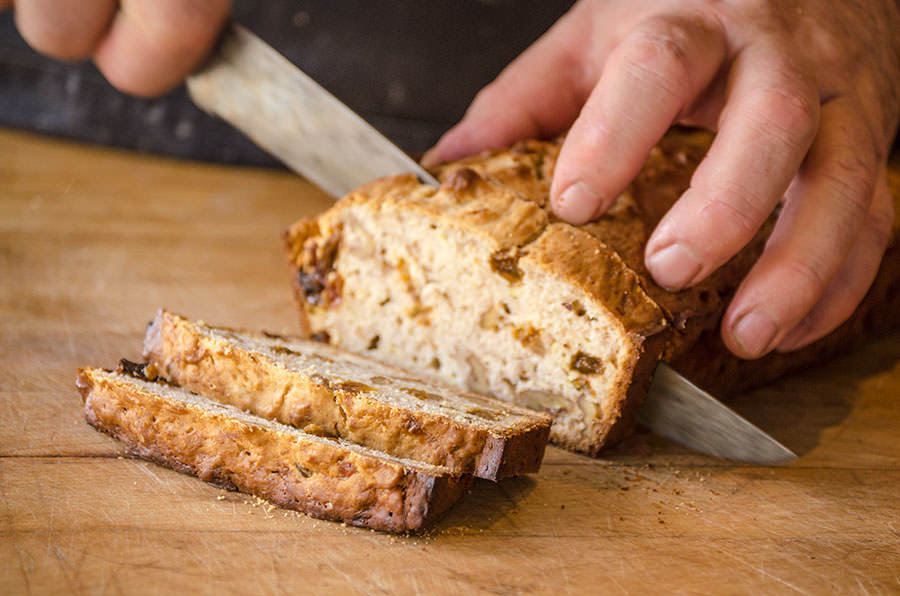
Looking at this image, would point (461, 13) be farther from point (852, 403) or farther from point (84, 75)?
point (852, 403)

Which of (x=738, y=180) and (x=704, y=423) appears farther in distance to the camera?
(x=704, y=423)

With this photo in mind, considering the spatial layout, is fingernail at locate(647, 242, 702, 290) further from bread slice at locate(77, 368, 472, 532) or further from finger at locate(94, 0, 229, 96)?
finger at locate(94, 0, 229, 96)

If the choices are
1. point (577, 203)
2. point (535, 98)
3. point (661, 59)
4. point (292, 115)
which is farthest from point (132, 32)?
point (661, 59)

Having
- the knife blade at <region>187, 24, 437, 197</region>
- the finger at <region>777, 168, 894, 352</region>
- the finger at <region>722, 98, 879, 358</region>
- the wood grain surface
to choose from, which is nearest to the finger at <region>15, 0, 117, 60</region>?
the knife blade at <region>187, 24, 437, 197</region>

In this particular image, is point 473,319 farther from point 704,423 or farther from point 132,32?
point 132,32

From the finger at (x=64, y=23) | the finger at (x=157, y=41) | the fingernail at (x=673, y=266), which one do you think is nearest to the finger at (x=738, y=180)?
the fingernail at (x=673, y=266)

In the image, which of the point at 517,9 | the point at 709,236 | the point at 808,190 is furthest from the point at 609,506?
the point at 517,9

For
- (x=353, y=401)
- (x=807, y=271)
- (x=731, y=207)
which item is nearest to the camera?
(x=353, y=401)
